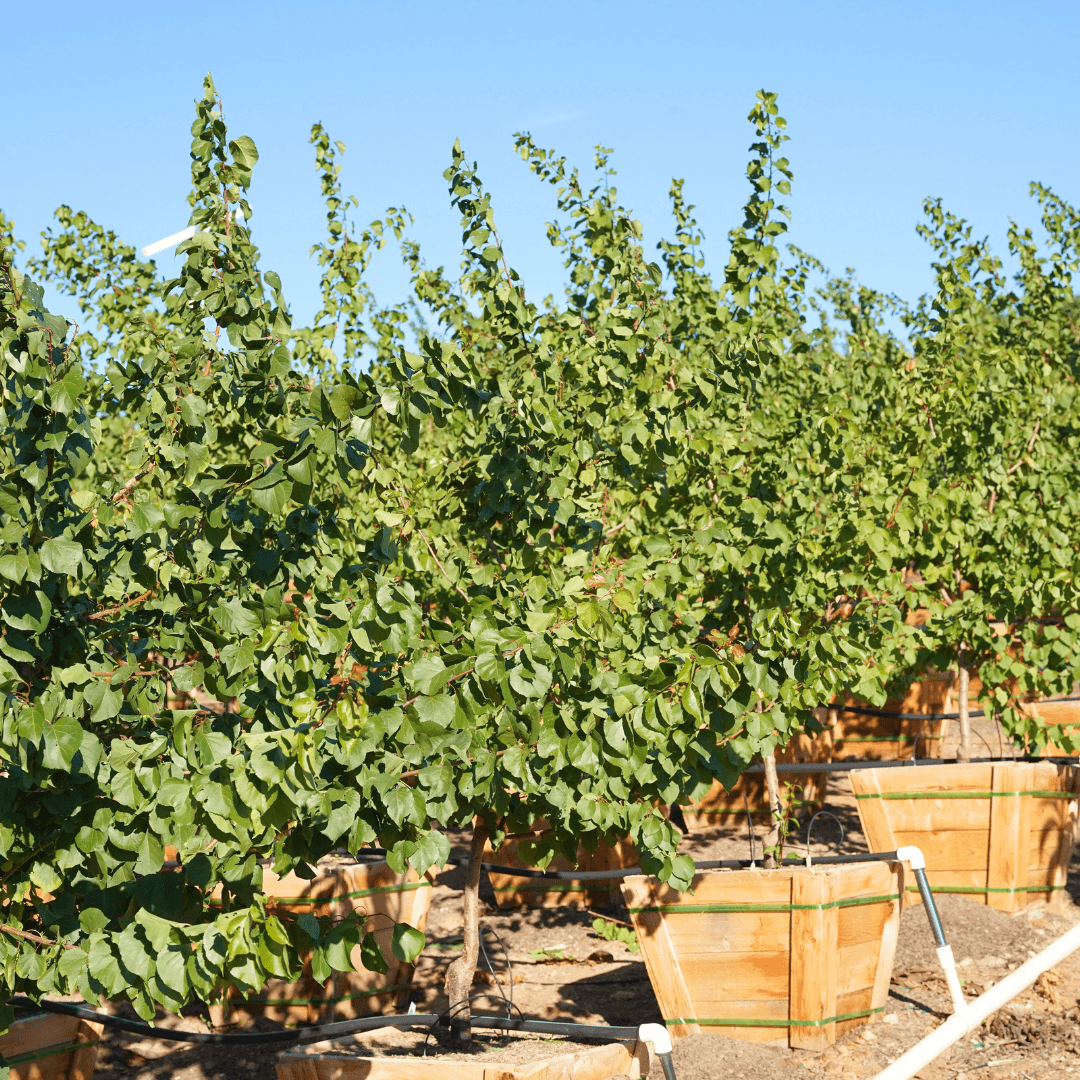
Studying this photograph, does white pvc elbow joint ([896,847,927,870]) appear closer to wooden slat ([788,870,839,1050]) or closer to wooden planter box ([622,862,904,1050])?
wooden planter box ([622,862,904,1050])

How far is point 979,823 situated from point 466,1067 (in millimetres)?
4114

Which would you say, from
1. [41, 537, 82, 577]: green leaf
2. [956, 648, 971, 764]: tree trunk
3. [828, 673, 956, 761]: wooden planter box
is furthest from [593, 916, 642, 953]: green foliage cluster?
[41, 537, 82, 577]: green leaf

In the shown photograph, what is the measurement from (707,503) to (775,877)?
187 cm

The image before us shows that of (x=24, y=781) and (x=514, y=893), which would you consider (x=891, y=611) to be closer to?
(x=514, y=893)

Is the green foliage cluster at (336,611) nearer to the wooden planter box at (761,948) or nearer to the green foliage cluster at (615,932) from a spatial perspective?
the wooden planter box at (761,948)

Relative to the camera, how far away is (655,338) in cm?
470

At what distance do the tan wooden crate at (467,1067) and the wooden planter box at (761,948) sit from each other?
767mm

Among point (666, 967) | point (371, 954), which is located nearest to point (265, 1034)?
point (666, 967)

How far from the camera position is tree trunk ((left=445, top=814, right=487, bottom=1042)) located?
15.2 feet

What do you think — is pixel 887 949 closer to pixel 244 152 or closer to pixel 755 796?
pixel 755 796

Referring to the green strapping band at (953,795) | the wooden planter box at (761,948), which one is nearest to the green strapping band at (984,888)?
the green strapping band at (953,795)

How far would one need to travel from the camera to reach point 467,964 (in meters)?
4.71

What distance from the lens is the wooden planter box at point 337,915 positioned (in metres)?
5.57

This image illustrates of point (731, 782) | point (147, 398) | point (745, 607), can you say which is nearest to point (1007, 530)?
point (745, 607)
